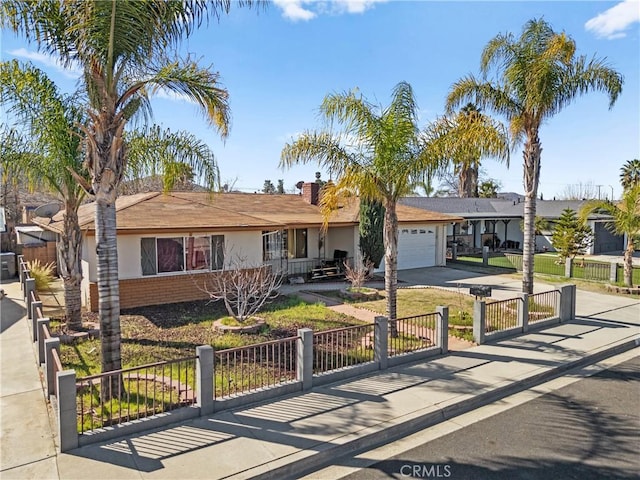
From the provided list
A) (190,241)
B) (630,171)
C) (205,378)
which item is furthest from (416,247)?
(630,171)

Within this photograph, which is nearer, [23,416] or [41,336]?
[23,416]

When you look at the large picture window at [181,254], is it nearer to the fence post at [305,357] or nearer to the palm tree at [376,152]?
the palm tree at [376,152]

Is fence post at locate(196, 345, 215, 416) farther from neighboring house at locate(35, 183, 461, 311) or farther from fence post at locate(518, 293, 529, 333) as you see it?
fence post at locate(518, 293, 529, 333)

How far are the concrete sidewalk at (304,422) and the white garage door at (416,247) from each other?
1226 cm

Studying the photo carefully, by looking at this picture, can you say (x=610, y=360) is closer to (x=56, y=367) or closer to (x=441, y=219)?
(x=56, y=367)

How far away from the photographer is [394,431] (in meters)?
6.21

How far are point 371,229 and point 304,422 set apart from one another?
42.7 ft

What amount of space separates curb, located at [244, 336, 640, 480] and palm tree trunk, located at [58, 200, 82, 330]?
743 cm

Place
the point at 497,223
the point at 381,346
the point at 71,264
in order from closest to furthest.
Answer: the point at 381,346 → the point at 71,264 → the point at 497,223

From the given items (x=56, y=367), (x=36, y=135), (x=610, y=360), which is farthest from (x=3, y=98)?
(x=610, y=360)

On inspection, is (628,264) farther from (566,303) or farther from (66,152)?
(66,152)

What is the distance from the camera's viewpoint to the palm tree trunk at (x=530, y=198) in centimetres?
1359

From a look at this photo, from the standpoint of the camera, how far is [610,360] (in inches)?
383

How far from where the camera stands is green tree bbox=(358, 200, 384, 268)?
1869cm
